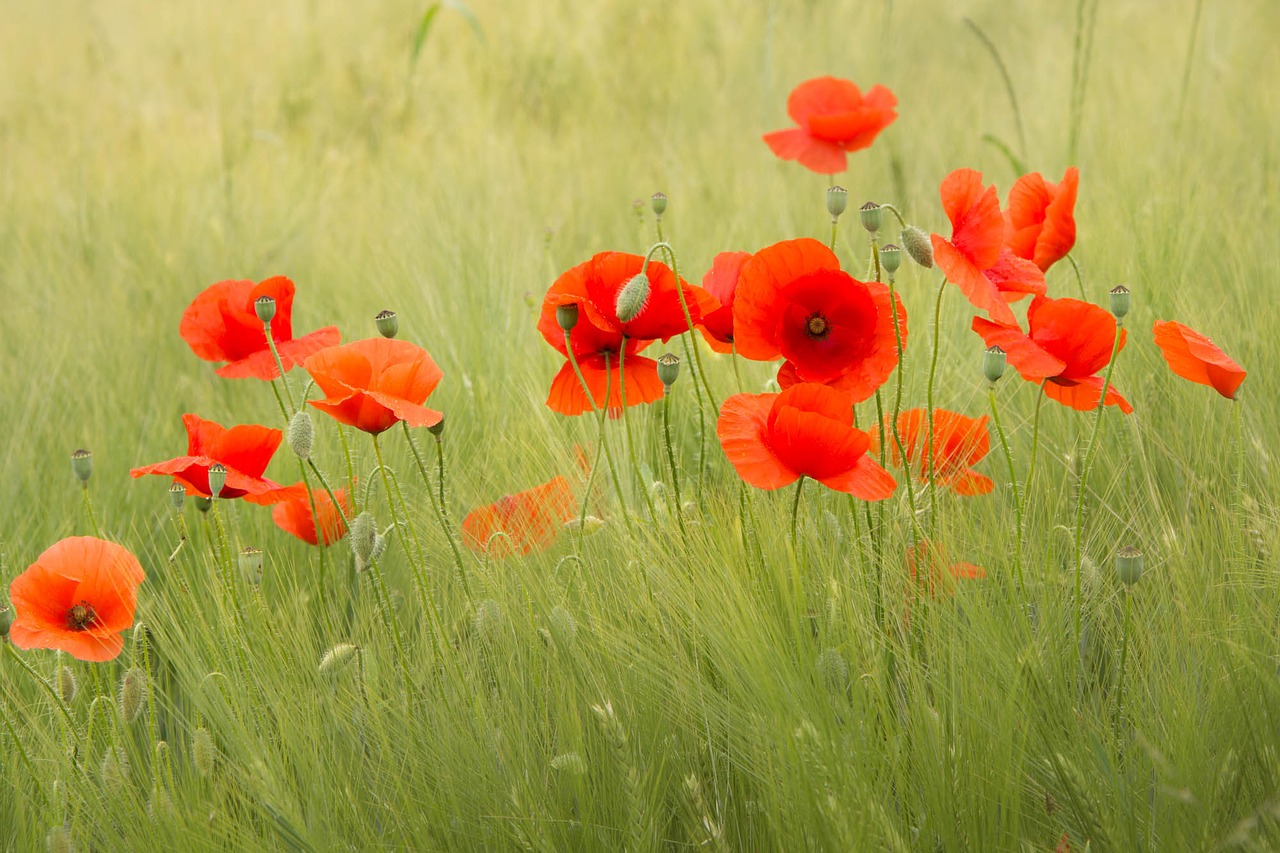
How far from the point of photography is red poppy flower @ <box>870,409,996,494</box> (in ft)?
3.32

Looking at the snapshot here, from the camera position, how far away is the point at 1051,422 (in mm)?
1264

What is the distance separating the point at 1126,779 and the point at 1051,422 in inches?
20.9

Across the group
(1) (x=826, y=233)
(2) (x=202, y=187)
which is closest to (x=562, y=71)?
(2) (x=202, y=187)

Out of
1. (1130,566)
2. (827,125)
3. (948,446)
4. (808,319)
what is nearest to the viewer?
(1130,566)

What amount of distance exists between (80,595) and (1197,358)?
93 cm

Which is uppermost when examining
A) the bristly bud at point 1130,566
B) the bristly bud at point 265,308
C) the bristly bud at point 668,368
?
the bristly bud at point 265,308

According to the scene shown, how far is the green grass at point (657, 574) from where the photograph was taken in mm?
807

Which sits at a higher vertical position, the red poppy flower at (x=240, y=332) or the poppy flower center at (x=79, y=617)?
the red poppy flower at (x=240, y=332)

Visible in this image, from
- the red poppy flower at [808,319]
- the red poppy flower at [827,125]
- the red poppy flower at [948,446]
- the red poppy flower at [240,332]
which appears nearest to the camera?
the red poppy flower at [808,319]

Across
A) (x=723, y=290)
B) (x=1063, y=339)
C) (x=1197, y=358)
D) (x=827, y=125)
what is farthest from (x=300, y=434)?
(x=827, y=125)

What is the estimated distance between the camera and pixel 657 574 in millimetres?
916

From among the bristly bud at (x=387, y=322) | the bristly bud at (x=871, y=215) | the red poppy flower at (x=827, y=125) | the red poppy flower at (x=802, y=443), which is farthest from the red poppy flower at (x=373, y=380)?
the red poppy flower at (x=827, y=125)

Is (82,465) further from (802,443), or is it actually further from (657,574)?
(802,443)

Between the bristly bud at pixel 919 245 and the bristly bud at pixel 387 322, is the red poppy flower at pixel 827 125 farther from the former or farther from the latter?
the bristly bud at pixel 387 322
